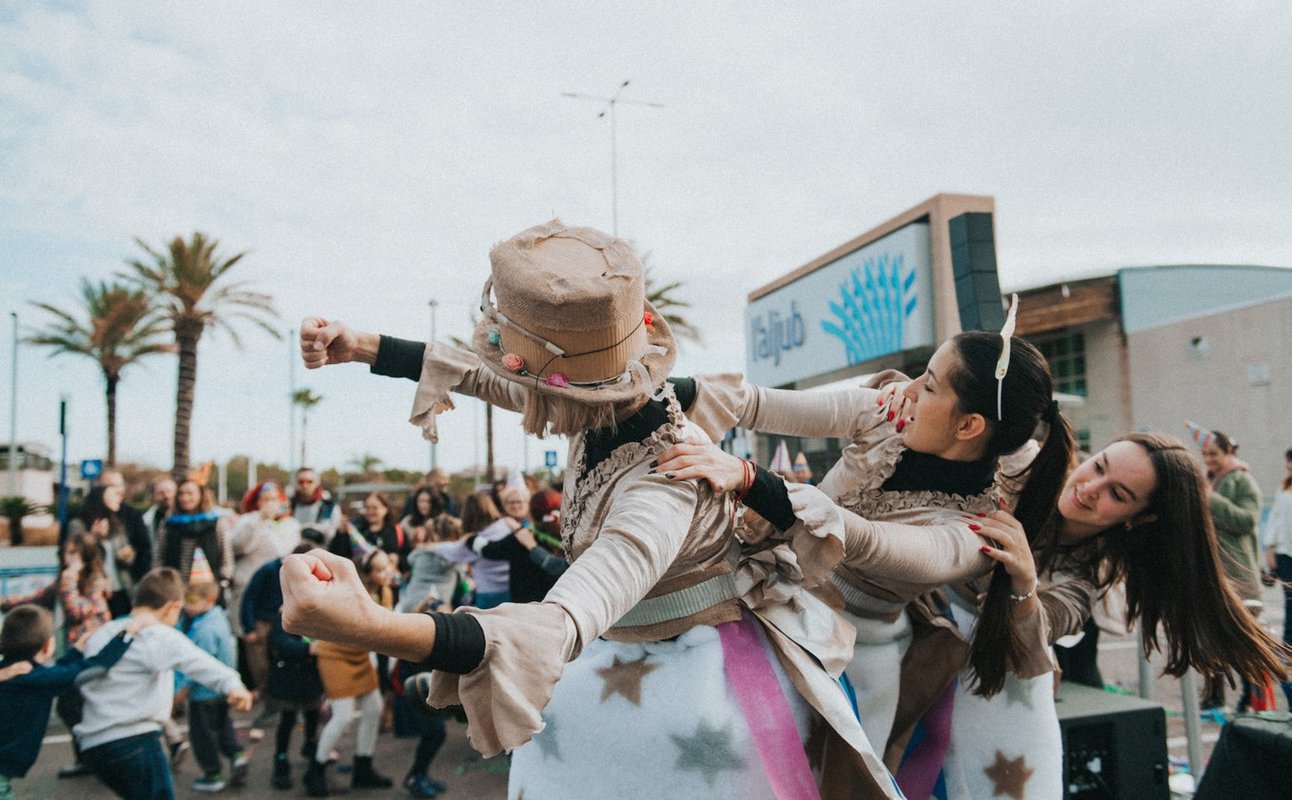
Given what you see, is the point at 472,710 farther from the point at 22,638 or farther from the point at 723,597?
the point at 22,638

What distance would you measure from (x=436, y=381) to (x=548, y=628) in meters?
0.93

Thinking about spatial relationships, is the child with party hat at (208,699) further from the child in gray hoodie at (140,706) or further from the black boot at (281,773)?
the child in gray hoodie at (140,706)

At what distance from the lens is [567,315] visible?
1546mm

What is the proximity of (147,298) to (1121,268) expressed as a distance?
19.9m

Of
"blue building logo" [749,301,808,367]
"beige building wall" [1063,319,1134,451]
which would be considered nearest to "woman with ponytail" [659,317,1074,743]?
"blue building logo" [749,301,808,367]

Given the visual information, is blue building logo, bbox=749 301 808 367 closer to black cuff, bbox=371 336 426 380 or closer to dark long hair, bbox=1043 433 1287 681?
dark long hair, bbox=1043 433 1287 681

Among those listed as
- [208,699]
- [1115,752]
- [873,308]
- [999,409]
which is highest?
[873,308]

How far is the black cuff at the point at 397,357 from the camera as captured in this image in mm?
2016

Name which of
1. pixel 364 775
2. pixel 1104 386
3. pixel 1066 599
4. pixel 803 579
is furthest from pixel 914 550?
pixel 1104 386

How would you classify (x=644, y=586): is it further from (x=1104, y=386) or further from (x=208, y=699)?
(x=1104, y=386)

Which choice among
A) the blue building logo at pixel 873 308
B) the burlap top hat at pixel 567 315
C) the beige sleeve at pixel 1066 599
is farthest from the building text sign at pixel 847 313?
the burlap top hat at pixel 567 315

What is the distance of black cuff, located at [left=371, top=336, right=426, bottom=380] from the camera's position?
202 cm

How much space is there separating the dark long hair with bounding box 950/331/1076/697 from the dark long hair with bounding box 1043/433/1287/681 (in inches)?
15.7

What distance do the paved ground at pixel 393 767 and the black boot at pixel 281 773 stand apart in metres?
0.05
